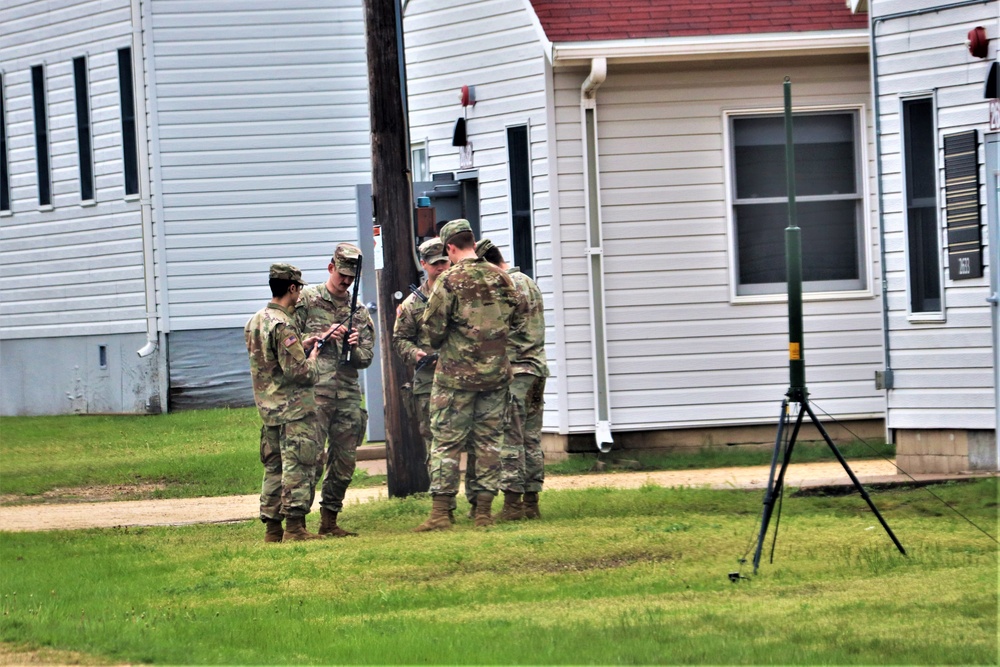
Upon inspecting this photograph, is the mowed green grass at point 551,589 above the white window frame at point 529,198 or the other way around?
the other way around

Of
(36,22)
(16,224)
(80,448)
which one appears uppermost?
(36,22)

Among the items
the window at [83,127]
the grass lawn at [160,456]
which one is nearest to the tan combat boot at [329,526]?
the grass lawn at [160,456]

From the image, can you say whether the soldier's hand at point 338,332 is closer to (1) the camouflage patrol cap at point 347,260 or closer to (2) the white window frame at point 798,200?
(1) the camouflage patrol cap at point 347,260

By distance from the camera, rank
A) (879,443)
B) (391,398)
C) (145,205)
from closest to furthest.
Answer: (391,398)
(879,443)
(145,205)

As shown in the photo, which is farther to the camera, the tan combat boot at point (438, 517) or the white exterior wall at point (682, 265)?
the white exterior wall at point (682, 265)

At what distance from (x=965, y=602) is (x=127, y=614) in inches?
171

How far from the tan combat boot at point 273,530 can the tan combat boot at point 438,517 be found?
0.98 m

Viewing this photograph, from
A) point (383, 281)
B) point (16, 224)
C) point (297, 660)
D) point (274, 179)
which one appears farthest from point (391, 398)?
point (16, 224)

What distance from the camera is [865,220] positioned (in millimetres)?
15078

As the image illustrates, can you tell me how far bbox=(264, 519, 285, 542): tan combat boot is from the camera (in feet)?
35.6

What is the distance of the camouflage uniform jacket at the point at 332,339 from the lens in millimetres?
11016

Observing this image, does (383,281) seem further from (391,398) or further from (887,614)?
(887,614)

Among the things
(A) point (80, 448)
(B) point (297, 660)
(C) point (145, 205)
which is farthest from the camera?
(C) point (145, 205)

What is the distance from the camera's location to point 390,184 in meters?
12.6
